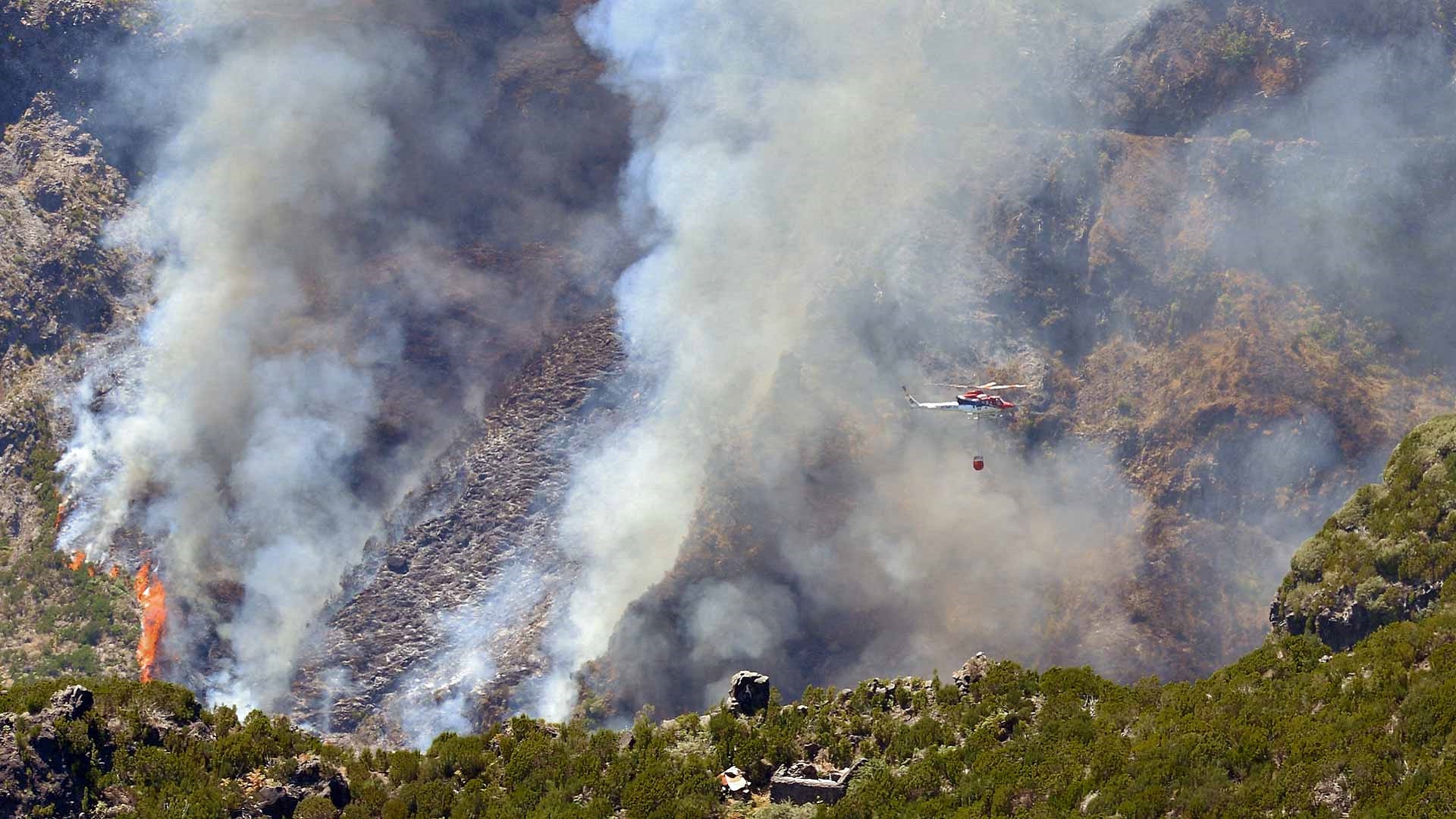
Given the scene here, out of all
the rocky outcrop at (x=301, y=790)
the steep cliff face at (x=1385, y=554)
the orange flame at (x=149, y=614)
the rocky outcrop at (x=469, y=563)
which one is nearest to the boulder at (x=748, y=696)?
the rocky outcrop at (x=301, y=790)

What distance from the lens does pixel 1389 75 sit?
9981cm

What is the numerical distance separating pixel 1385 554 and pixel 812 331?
4339cm

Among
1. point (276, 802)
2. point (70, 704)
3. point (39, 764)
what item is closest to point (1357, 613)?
point (276, 802)

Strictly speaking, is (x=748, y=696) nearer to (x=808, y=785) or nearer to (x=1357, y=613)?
(x=808, y=785)

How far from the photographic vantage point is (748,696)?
66.0 m

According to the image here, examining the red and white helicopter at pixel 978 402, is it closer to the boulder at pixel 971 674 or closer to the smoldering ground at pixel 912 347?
the smoldering ground at pixel 912 347

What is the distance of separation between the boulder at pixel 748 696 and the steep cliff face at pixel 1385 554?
20276 millimetres

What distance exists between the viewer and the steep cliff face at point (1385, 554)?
60781 mm

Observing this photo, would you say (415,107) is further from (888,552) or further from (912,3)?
(888,552)

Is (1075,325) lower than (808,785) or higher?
higher

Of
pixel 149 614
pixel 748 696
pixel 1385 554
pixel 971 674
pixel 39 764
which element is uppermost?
pixel 149 614

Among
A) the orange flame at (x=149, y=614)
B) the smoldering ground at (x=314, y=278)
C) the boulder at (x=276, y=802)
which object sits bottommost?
the boulder at (x=276, y=802)

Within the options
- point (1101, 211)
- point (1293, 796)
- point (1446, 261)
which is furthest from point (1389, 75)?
point (1293, 796)

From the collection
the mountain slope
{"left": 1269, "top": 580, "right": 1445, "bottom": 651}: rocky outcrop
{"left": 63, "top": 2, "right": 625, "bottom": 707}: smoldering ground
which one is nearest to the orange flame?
{"left": 63, "top": 2, "right": 625, "bottom": 707}: smoldering ground
